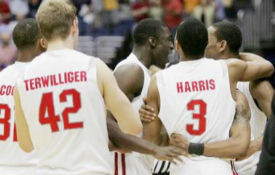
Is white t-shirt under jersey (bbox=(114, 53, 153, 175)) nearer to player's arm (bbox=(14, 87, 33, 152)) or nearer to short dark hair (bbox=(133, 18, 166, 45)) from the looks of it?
short dark hair (bbox=(133, 18, 166, 45))

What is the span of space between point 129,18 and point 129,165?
47.3 feet

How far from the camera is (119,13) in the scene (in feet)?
72.3

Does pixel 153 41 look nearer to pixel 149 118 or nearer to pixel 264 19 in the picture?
pixel 149 118

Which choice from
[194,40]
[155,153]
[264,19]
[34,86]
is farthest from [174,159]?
[264,19]

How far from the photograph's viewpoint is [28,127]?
235 inches

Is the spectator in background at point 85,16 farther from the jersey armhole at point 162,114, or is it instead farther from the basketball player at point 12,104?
the jersey armhole at point 162,114

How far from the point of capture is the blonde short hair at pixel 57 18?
19.2 feet

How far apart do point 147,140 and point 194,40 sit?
92 cm

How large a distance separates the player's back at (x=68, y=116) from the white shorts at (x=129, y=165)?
1947 mm

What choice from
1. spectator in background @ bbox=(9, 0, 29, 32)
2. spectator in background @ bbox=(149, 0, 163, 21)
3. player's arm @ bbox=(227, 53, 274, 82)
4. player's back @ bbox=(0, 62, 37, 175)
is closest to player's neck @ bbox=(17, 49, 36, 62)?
player's back @ bbox=(0, 62, 37, 175)

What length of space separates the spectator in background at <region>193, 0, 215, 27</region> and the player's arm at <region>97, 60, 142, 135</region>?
14081 millimetres

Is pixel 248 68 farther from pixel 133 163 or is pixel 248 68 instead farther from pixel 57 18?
pixel 57 18

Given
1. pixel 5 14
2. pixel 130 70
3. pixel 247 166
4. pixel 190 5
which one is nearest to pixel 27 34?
pixel 130 70

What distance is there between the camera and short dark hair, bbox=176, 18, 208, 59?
6883 millimetres
